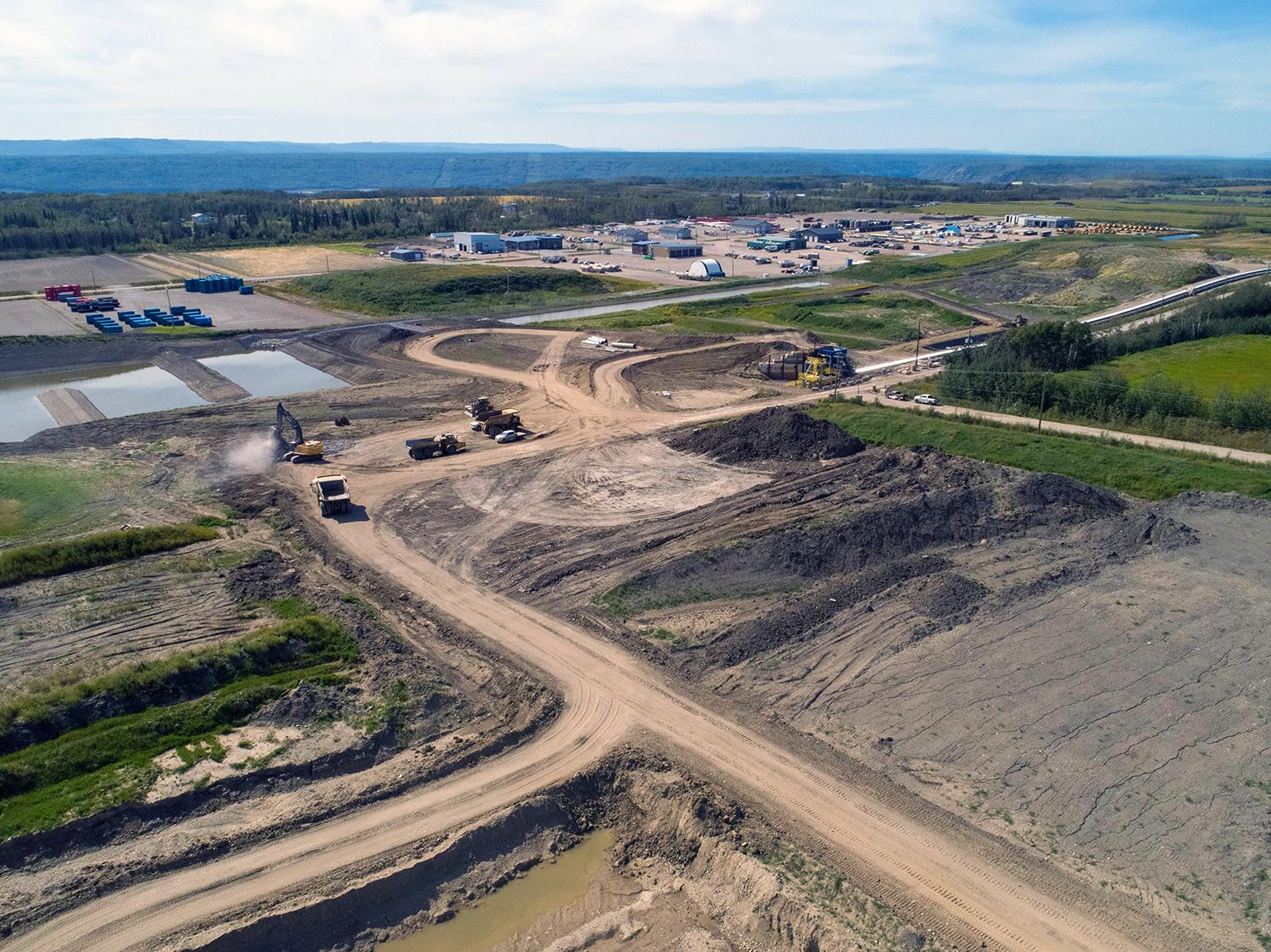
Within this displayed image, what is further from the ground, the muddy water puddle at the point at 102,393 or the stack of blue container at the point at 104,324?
the stack of blue container at the point at 104,324

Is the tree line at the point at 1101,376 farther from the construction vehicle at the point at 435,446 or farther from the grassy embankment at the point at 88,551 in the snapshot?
the grassy embankment at the point at 88,551

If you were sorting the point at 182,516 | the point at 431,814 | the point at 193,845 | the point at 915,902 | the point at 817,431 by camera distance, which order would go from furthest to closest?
Result: the point at 817,431 → the point at 182,516 → the point at 431,814 → the point at 193,845 → the point at 915,902

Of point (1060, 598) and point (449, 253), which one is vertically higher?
point (449, 253)

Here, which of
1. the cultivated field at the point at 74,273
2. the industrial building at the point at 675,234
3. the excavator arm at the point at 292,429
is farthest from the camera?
the industrial building at the point at 675,234

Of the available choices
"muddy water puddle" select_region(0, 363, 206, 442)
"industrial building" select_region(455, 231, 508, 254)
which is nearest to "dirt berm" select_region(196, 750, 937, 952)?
"muddy water puddle" select_region(0, 363, 206, 442)

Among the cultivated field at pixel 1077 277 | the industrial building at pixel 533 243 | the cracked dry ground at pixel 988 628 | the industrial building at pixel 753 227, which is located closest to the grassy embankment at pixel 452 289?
the industrial building at pixel 533 243

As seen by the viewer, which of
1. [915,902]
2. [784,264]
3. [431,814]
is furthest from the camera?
[784,264]

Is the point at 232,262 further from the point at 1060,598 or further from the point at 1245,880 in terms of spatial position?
the point at 1245,880

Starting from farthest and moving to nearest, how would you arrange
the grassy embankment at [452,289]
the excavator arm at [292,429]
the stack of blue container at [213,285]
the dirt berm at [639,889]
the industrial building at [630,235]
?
1. the industrial building at [630,235]
2. the stack of blue container at [213,285]
3. the grassy embankment at [452,289]
4. the excavator arm at [292,429]
5. the dirt berm at [639,889]

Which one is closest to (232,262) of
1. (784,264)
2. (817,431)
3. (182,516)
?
(784,264)
